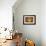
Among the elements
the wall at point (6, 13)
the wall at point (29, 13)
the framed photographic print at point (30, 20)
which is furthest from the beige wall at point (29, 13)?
the wall at point (6, 13)

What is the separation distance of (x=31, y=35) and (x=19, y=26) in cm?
70

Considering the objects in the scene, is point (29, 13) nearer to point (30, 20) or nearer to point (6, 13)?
point (30, 20)

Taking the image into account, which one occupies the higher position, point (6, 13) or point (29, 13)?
point (29, 13)

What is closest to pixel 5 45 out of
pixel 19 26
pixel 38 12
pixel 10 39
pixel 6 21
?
pixel 10 39

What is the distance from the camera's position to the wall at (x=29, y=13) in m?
5.43

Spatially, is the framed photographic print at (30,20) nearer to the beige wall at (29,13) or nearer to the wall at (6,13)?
the beige wall at (29,13)

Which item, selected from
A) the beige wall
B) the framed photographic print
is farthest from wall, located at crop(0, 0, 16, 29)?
the framed photographic print

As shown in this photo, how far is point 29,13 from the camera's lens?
5.44 metres

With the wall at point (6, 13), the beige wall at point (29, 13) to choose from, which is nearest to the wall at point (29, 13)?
the beige wall at point (29, 13)

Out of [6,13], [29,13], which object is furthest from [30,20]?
[6,13]

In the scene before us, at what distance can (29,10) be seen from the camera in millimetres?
5457

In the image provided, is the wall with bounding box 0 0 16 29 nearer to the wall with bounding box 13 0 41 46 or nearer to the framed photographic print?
the wall with bounding box 13 0 41 46

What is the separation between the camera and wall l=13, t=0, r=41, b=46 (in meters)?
5.43

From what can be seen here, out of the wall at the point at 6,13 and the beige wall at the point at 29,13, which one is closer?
the wall at the point at 6,13
